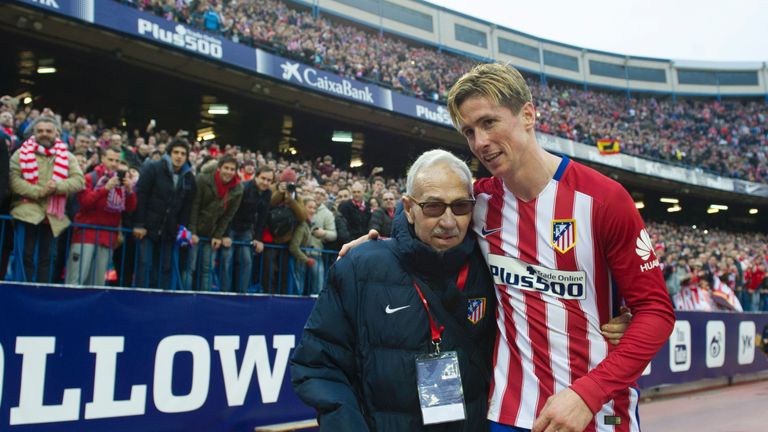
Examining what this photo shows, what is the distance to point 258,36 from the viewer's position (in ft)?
66.9

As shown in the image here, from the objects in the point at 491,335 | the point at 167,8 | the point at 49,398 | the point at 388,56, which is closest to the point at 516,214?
the point at 491,335

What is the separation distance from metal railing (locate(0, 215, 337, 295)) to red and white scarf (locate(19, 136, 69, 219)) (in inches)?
8.6

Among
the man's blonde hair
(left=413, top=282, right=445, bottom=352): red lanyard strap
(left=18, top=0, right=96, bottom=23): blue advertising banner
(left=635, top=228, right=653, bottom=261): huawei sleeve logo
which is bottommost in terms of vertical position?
(left=413, top=282, right=445, bottom=352): red lanyard strap

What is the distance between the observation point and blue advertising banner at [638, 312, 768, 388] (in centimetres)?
1023

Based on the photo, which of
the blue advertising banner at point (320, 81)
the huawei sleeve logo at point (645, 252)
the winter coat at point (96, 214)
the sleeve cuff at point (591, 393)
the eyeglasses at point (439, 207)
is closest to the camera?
the sleeve cuff at point (591, 393)

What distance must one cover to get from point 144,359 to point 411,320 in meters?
3.66

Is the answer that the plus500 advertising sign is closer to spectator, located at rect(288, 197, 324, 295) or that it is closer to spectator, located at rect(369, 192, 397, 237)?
spectator, located at rect(288, 197, 324, 295)

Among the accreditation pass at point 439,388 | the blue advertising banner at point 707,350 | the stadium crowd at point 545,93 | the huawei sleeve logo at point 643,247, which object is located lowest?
the blue advertising banner at point 707,350

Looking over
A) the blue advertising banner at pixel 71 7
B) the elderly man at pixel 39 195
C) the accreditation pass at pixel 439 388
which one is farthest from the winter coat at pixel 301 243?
the blue advertising banner at pixel 71 7

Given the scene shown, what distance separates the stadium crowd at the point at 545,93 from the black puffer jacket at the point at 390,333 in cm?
1660

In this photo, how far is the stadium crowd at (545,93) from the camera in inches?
811

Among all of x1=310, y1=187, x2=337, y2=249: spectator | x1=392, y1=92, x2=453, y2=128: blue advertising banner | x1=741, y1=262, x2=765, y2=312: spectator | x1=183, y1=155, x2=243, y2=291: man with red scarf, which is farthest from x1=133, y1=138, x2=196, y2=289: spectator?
x1=392, y1=92, x2=453, y2=128: blue advertising banner

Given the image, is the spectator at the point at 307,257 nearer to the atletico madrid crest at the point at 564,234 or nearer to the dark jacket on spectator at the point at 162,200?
the dark jacket on spectator at the point at 162,200

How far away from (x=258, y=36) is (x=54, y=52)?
5.96m
